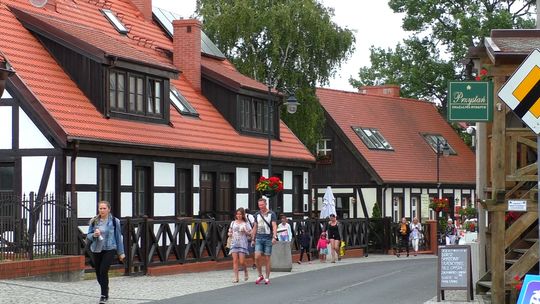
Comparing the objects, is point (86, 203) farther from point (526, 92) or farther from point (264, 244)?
point (526, 92)

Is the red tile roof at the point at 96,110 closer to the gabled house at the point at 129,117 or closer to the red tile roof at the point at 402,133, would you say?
the gabled house at the point at 129,117

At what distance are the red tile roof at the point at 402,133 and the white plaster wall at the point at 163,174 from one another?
21.9 metres

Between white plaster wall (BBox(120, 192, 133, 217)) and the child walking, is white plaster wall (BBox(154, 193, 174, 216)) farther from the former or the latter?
the child walking

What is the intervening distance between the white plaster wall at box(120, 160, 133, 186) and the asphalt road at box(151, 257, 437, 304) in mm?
5135

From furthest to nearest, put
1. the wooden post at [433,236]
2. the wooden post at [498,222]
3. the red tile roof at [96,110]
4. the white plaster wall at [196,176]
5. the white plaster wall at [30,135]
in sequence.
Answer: the wooden post at [433,236] → the white plaster wall at [196,176] → the red tile roof at [96,110] → the white plaster wall at [30,135] → the wooden post at [498,222]

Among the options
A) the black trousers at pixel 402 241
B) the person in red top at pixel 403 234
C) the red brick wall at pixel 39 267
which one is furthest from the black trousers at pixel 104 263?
the black trousers at pixel 402 241

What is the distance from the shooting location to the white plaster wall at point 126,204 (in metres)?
31.1

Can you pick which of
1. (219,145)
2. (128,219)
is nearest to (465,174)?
(219,145)

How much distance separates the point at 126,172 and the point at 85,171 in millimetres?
2117

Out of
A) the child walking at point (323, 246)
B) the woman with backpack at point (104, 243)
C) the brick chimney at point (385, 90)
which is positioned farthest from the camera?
the brick chimney at point (385, 90)

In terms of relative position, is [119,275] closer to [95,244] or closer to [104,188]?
[104,188]

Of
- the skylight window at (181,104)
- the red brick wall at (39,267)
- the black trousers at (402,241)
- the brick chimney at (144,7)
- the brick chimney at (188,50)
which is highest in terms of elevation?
the brick chimney at (144,7)

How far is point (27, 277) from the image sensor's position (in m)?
23.2

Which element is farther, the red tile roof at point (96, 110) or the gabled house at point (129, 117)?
the red tile roof at point (96, 110)
